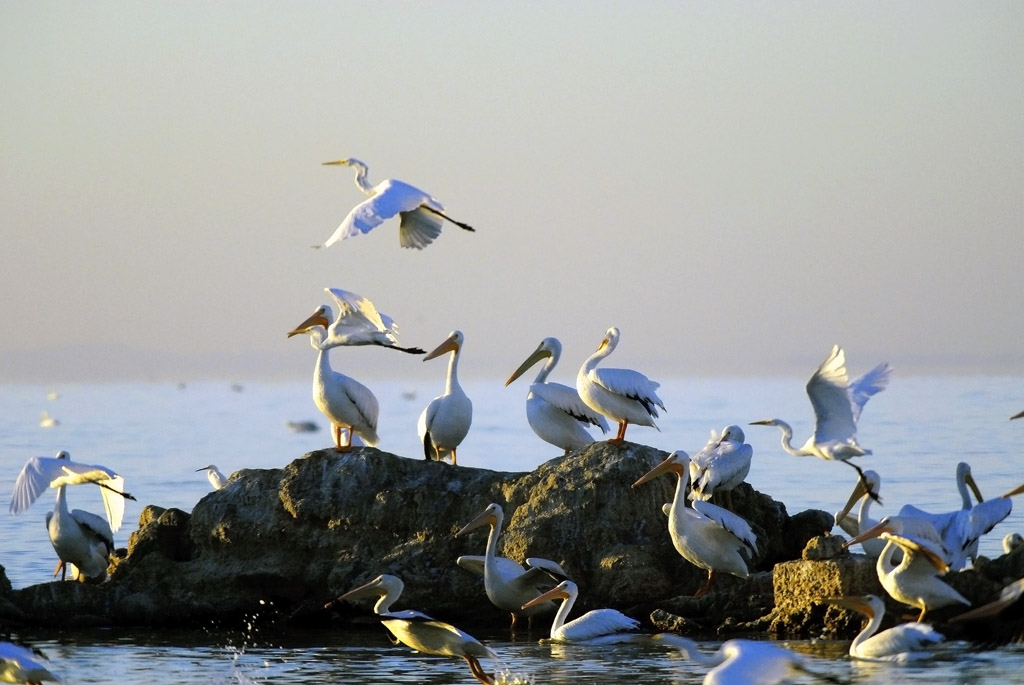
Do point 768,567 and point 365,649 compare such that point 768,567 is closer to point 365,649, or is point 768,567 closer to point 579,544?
point 579,544

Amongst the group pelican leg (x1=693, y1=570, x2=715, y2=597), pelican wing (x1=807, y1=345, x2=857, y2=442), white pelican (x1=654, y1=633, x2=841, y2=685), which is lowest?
white pelican (x1=654, y1=633, x2=841, y2=685)

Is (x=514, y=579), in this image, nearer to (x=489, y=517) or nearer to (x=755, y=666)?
(x=489, y=517)

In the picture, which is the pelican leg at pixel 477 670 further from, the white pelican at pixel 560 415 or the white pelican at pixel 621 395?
the white pelican at pixel 560 415

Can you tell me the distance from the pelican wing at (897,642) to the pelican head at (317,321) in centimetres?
610

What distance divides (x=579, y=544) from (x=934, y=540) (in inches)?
97.3

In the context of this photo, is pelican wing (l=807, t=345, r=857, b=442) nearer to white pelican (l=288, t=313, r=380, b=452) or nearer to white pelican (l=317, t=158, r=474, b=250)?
white pelican (l=317, t=158, r=474, b=250)

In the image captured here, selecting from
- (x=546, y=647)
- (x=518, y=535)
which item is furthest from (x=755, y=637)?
(x=518, y=535)

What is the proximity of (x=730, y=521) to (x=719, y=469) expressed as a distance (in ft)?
2.79

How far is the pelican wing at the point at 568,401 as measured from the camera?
13.9m

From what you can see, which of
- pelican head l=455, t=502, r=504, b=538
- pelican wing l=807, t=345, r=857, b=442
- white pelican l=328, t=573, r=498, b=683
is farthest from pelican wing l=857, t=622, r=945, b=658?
pelican head l=455, t=502, r=504, b=538

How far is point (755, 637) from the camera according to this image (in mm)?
11281

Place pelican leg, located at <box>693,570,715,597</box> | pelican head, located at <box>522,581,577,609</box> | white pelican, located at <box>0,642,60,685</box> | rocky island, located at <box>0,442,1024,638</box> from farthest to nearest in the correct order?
1. rocky island, located at <box>0,442,1024,638</box>
2. pelican leg, located at <box>693,570,715,597</box>
3. pelican head, located at <box>522,581,577,609</box>
4. white pelican, located at <box>0,642,60,685</box>

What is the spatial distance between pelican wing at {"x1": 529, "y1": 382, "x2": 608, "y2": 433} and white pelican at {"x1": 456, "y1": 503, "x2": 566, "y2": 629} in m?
2.09

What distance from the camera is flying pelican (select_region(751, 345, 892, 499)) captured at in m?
11.5
